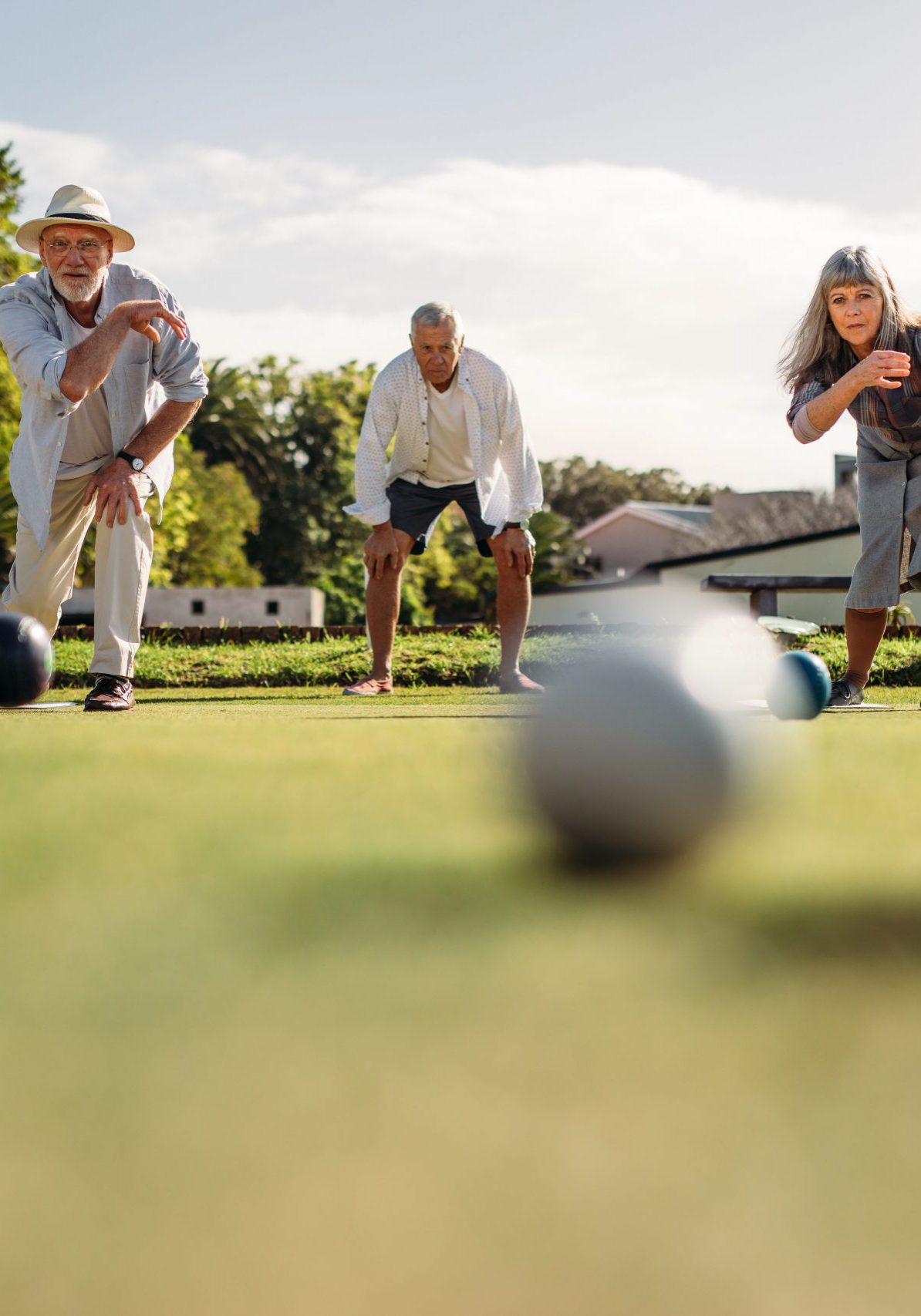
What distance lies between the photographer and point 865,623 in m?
5.95

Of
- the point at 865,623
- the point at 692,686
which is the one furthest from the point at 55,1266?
the point at 865,623

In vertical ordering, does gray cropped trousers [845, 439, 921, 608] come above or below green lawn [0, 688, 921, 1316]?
above

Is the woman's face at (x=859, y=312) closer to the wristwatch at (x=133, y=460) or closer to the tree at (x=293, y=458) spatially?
the wristwatch at (x=133, y=460)

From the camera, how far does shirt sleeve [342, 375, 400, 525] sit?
22.6ft

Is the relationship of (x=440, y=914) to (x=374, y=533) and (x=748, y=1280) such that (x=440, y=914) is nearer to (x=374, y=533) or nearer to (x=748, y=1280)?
(x=748, y=1280)

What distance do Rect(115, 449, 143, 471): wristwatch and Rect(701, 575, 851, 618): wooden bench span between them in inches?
190

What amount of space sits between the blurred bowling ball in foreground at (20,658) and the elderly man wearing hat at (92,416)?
0.94 m

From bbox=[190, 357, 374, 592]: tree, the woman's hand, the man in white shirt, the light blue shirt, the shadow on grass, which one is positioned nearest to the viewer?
the shadow on grass

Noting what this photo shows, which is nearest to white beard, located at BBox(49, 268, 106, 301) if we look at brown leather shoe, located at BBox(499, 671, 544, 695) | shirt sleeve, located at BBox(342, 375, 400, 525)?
shirt sleeve, located at BBox(342, 375, 400, 525)

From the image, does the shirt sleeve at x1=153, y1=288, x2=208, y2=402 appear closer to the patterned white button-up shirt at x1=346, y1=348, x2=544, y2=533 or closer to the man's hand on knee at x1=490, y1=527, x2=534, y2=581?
the patterned white button-up shirt at x1=346, y1=348, x2=544, y2=533

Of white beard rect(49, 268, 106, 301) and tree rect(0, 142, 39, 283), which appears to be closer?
white beard rect(49, 268, 106, 301)

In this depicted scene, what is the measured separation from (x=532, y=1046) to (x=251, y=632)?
9.77 meters

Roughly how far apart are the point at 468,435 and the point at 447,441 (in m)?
0.13

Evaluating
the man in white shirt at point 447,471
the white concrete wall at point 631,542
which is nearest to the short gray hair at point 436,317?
the man in white shirt at point 447,471
